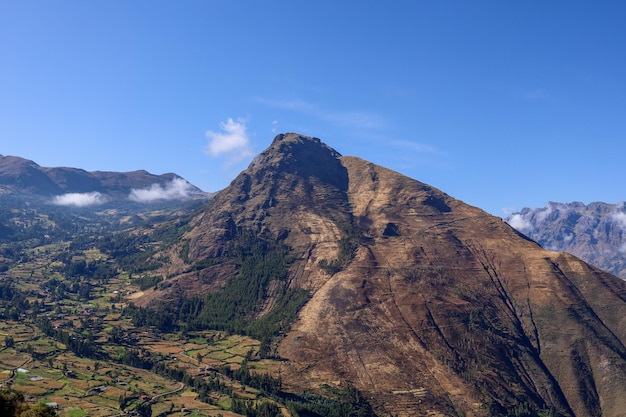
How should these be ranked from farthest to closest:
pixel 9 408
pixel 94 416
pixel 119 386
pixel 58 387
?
pixel 119 386 → pixel 58 387 → pixel 94 416 → pixel 9 408

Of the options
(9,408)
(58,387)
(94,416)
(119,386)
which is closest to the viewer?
(9,408)

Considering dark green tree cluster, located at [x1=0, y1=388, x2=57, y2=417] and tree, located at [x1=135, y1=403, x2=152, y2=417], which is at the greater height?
dark green tree cluster, located at [x1=0, y1=388, x2=57, y2=417]

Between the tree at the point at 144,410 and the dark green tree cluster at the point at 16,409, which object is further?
the tree at the point at 144,410

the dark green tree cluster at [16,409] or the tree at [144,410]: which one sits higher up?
the dark green tree cluster at [16,409]

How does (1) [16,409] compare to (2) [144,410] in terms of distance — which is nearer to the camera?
(1) [16,409]

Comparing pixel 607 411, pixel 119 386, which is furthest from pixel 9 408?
pixel 607 411

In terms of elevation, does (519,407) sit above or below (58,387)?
above

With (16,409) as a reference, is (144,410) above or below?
below

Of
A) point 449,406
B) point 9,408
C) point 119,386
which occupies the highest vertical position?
point 9,408

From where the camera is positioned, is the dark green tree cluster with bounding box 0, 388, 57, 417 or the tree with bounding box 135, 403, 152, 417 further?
the tree with bounding box 135, 403, 152, 417

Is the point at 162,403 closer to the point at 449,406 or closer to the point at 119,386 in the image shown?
the point at 119,386

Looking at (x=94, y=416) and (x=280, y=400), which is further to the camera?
(x=280, y=400)

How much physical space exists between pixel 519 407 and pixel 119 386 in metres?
166

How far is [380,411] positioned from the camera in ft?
620
